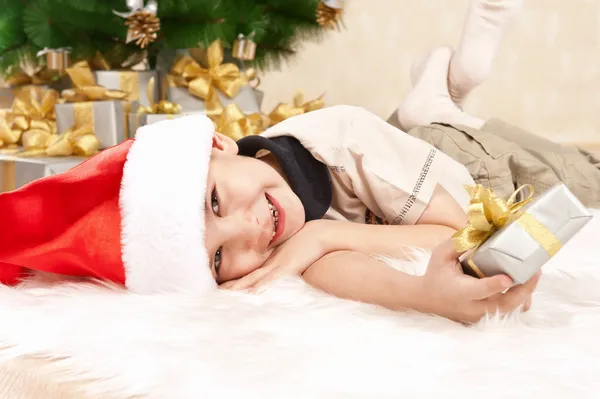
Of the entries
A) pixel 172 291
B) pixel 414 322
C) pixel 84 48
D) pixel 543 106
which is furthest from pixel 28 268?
pixel 543 106

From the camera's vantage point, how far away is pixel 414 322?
555 mm

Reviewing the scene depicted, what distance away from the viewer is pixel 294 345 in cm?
51

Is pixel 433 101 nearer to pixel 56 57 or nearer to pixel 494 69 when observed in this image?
pixel 56 57

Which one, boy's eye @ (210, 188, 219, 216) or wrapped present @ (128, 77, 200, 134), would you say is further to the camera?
wrapped present @ (128, 77, 200, 134)

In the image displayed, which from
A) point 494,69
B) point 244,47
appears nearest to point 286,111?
point 244,47

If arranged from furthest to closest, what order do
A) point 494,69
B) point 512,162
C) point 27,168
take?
point 494,69 → point 27,168 → point 512,162

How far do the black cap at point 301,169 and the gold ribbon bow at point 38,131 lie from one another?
58 cm

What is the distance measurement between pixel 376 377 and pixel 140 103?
117 cm

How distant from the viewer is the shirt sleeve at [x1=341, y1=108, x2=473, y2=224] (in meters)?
0.82

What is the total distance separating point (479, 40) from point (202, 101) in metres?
0.61

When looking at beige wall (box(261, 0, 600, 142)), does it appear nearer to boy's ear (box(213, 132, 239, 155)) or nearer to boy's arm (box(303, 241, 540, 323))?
boy's ear (box(213, 132, 239, 155))

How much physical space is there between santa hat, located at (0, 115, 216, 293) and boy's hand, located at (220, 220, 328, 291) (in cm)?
4

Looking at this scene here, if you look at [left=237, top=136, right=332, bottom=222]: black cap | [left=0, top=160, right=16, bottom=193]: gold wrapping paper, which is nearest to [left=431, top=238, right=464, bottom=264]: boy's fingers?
[left=237, top=136, right=332, bottom=222]: black cap

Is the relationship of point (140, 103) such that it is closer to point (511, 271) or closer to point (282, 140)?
point (282, 140)
